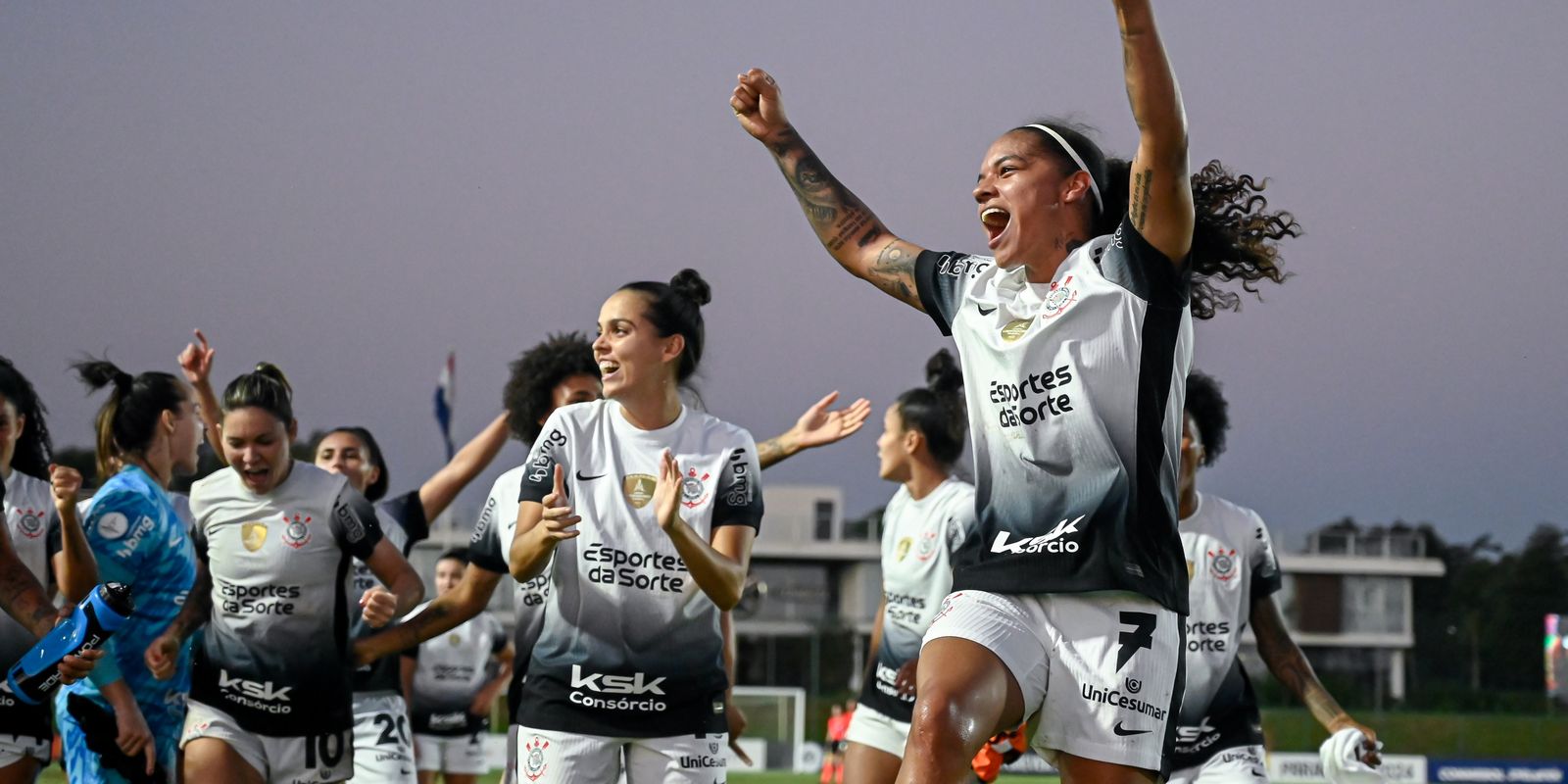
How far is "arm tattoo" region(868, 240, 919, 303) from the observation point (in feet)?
16.5

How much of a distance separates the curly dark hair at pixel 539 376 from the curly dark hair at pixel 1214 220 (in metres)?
3.51

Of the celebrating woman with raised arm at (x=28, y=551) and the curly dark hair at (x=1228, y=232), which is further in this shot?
the celebrating woman with raised arm at (x=28, y=551)

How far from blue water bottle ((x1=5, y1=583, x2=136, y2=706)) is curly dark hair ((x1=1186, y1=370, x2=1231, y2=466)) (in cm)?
506

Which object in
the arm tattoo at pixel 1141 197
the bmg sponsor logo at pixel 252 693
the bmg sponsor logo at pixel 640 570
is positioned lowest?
the bmg sponsor logo at pixel 252 693

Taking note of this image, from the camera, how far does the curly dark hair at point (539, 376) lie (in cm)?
782

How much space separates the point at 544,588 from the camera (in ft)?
21.5

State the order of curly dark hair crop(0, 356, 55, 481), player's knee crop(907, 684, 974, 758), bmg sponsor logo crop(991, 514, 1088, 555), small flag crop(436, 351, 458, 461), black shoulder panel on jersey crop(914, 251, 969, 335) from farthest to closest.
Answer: small flag crop(436, 351, 458, 461)
curly dark hair crop(0, 356, 55, 481)
black shoulder panel on jersey crop(914, 251, 969, 335)
bmg sponsor logo crop(991, 514, 1088, 555)
player's knee crop(907, 684, 974, 758)

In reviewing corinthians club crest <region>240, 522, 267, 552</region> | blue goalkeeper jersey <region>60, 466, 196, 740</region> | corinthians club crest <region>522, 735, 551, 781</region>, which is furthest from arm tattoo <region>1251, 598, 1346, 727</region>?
blue goalkeeper jersey <region>60, 466, 196, 740</region>

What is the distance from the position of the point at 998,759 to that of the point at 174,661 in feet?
10.2

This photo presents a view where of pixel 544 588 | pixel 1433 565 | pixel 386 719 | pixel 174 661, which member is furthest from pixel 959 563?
pixel 1433 565

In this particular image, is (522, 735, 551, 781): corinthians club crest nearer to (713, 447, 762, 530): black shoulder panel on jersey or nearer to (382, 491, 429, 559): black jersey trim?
(713, 447, 762, 530): black shoulder panel on jersey

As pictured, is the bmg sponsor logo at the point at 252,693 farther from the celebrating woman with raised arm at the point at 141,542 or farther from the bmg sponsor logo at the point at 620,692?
the bmg sponsor logo at the point at 620,692

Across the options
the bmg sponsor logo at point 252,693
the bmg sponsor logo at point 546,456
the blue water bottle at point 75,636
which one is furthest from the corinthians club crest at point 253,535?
the bmg sponsor logo at point 546,456

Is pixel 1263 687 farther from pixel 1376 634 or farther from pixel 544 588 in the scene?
pixel 544 588
